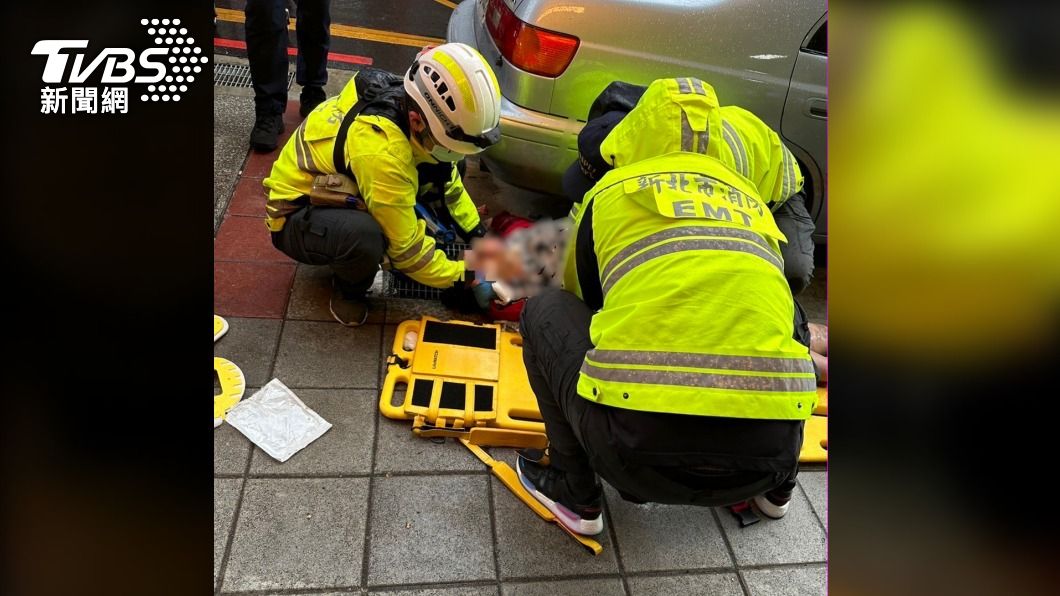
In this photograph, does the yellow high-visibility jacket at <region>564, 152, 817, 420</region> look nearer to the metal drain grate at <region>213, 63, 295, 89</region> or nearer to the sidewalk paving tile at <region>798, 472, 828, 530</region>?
the sidewalk paving tile at <region>798, 472, 828, 530</region>

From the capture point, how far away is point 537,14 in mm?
3504

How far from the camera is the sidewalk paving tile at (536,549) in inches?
96.9

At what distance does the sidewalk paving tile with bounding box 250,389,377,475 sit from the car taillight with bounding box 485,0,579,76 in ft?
5.72

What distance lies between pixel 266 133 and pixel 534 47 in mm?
2029

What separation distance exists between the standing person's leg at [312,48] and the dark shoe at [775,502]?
399 centimetres

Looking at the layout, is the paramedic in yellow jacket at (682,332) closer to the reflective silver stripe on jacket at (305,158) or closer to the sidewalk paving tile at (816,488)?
the sidewalk paving tile at (816,488)

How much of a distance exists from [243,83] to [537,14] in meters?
3.02

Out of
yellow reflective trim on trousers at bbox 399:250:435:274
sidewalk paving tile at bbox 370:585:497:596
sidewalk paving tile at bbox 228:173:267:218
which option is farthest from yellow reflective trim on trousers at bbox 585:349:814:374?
sidewalk paving tile at bbox 228:173:267:218
